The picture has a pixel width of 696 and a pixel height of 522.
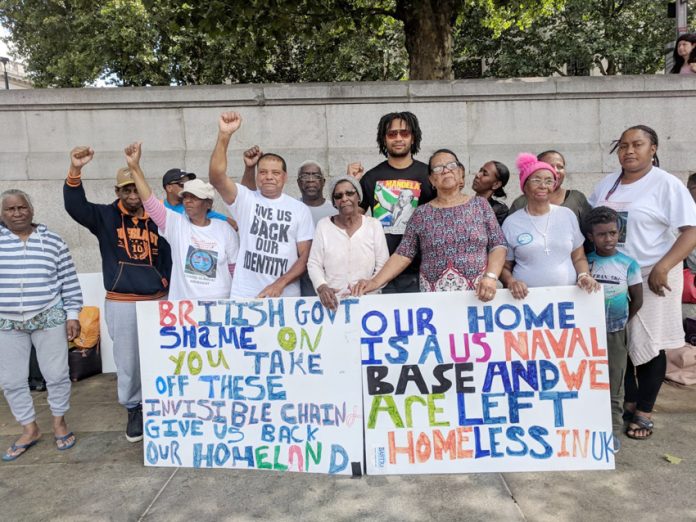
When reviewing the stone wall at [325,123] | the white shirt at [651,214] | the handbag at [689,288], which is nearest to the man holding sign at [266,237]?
the white shirt at [651,214]

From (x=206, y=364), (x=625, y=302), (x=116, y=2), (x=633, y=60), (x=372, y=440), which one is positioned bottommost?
(x=372, y=440)

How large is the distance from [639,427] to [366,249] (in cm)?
219

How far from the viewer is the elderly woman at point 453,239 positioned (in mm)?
3156

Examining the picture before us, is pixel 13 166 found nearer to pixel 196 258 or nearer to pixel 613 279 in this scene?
pixel 196 258

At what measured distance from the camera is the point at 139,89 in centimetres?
615

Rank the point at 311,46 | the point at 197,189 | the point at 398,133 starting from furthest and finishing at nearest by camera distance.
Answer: the point at 311,46 < the point at 398,133 < the point at 197,189

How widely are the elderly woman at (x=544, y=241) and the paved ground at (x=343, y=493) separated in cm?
115

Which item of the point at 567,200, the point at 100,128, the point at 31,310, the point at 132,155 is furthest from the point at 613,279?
the point at 100,128

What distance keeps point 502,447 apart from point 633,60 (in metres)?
19.3

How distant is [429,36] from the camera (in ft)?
24.0

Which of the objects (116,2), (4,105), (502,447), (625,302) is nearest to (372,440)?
(502,447)

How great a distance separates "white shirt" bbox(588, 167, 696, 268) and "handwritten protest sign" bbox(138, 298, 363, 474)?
1838mm

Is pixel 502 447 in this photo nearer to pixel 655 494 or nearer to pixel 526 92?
pixel 655 494

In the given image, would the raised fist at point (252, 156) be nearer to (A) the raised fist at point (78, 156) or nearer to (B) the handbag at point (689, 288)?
(A) the raised fist at point (78, 156)
